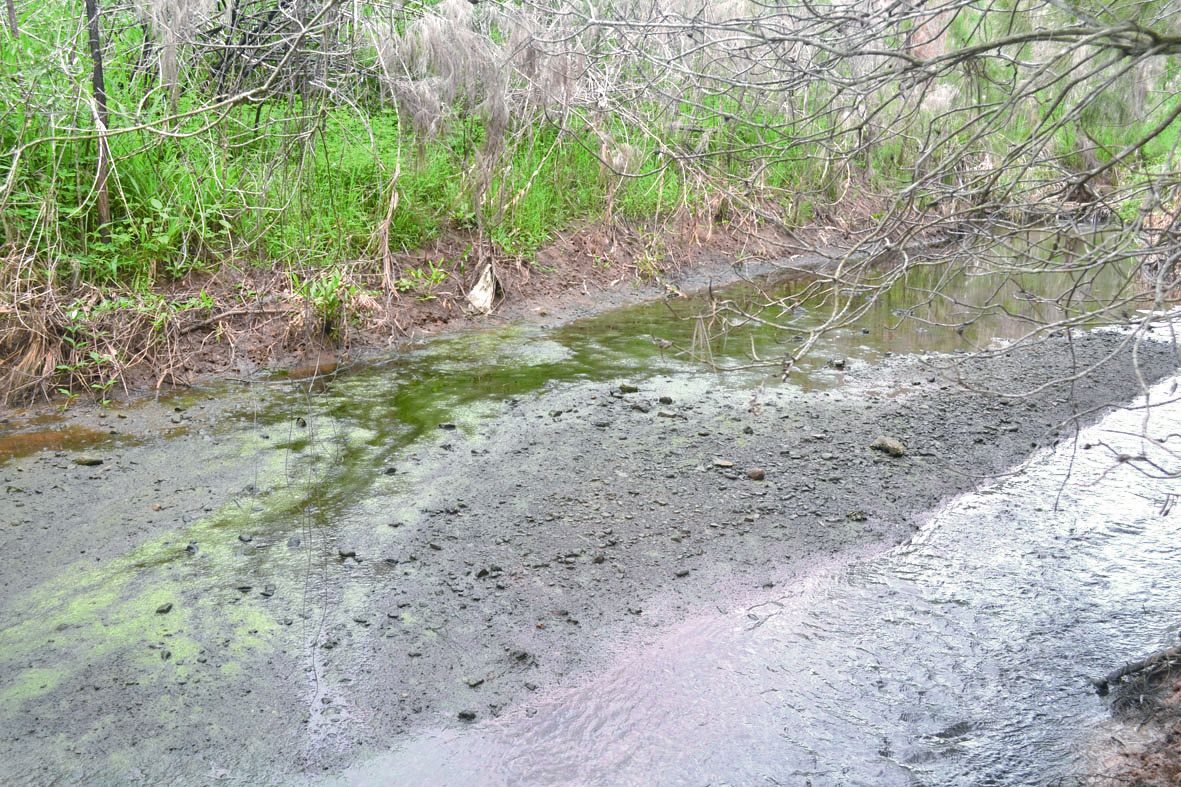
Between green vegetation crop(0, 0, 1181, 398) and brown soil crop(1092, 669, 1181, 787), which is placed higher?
green vegetation crop(0, 0, 1181, 398)

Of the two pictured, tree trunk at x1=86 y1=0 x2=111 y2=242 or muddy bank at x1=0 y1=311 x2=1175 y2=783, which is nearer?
muddy bank at x1=0 y1=311 x2=1175 y2=783

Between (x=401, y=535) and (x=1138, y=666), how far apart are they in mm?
2593

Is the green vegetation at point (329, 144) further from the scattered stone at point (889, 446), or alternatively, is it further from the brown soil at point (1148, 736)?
the brown soil at point (1148, 736)

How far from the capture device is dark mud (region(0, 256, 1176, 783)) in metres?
2.71

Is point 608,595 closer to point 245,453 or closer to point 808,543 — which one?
point 808,543

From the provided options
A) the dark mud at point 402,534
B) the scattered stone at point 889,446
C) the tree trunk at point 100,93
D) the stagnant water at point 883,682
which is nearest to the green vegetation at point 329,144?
the tree trunk at point 100,93

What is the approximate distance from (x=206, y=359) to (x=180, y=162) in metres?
1.40

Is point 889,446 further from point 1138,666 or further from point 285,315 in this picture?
point 285,315

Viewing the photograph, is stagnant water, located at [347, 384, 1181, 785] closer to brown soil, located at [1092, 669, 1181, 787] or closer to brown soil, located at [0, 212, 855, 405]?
brown soil, located at [1092, 669, 1181, 787]

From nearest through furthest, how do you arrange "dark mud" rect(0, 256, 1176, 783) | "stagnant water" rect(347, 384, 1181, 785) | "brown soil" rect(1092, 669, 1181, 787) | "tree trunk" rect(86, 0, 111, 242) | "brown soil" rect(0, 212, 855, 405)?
"brown soil" rect(1092, 669, 1181, 787) < "stagnant water" rect(347, 384, 1181, 785) < "dark mud" rect(0, 256, 1176, 783) < "brown soil" rect(0, 212, 855, 405) < "tree trunk" rect(86, 0, 111, 242)

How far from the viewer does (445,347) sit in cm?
655

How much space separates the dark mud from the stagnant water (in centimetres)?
15

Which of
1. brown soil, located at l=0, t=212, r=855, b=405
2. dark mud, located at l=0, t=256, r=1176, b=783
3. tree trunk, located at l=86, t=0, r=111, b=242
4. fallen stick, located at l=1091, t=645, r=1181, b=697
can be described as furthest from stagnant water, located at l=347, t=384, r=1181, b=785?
tree trunk, located at l=86, t=0, r=111, b=242

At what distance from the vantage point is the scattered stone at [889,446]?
464 centimetres
